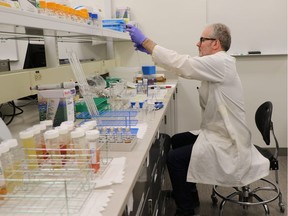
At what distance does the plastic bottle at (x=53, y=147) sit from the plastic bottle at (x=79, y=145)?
0.16 feet

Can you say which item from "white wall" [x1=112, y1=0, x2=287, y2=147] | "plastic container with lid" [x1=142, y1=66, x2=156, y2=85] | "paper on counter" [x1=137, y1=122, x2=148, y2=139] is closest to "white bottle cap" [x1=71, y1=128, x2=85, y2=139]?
"paper on counter" [x1=137, y1=122, x2=148, y2=139]

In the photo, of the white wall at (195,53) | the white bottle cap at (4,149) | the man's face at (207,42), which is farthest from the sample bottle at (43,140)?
the white wall at (195,53)

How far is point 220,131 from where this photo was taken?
2.04 m

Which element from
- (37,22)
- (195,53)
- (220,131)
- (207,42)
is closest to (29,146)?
(37,22)

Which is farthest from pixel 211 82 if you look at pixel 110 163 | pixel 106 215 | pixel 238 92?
pixel 106 215

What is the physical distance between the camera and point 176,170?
2.04m

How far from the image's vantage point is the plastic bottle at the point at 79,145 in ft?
3.27

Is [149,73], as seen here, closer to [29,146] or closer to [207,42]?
[207,42]

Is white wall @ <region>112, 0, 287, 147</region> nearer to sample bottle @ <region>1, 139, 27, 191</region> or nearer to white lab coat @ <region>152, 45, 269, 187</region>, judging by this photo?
white lab coat @ <region>152, 45, 269, 187</region>

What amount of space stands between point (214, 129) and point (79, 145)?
121 centimetres

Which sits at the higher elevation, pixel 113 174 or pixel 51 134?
pixel 51 134

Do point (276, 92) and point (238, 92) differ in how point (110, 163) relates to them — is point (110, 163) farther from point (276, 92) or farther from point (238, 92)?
point (276, 92)

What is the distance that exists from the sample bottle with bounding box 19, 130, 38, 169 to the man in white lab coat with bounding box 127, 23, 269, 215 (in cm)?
115

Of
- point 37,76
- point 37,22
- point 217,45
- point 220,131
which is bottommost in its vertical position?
point 220,131
